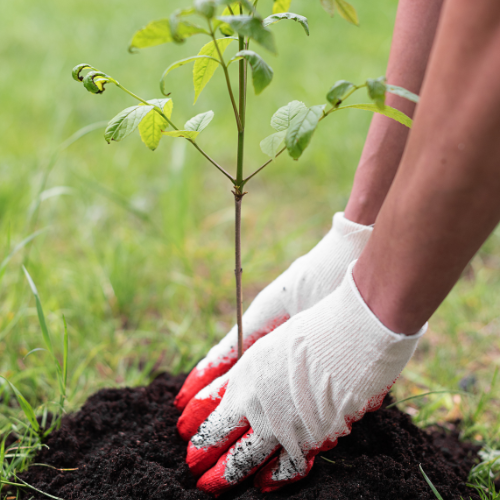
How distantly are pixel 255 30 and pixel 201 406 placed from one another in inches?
35.8

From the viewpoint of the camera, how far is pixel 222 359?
50.2 inches

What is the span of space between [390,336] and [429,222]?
0.25 metres

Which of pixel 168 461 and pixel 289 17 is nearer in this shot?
pixel 289 17

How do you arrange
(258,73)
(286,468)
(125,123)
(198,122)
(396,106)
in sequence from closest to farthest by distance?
(258,73) → (125,123) → (198,122) → (286,468) → (396,106)

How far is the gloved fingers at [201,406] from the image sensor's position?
1.13m

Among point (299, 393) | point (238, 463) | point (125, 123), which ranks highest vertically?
point (125, 123)

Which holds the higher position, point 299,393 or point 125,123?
point 125,123

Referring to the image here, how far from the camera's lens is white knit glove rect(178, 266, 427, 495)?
0.90m

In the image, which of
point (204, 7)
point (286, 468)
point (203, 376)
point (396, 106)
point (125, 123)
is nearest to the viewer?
point (204, 7)

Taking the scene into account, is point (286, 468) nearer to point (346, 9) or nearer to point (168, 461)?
point (168, 461)

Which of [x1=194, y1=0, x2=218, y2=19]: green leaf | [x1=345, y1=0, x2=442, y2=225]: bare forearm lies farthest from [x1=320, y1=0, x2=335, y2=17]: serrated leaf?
[x1=345, y1=0, x2=442, y2=225]: bare forearm

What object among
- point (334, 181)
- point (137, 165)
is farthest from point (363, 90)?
point (137, 165)

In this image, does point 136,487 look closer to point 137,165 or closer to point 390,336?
point 390,336

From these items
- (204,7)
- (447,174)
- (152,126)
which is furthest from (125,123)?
(447,174)
